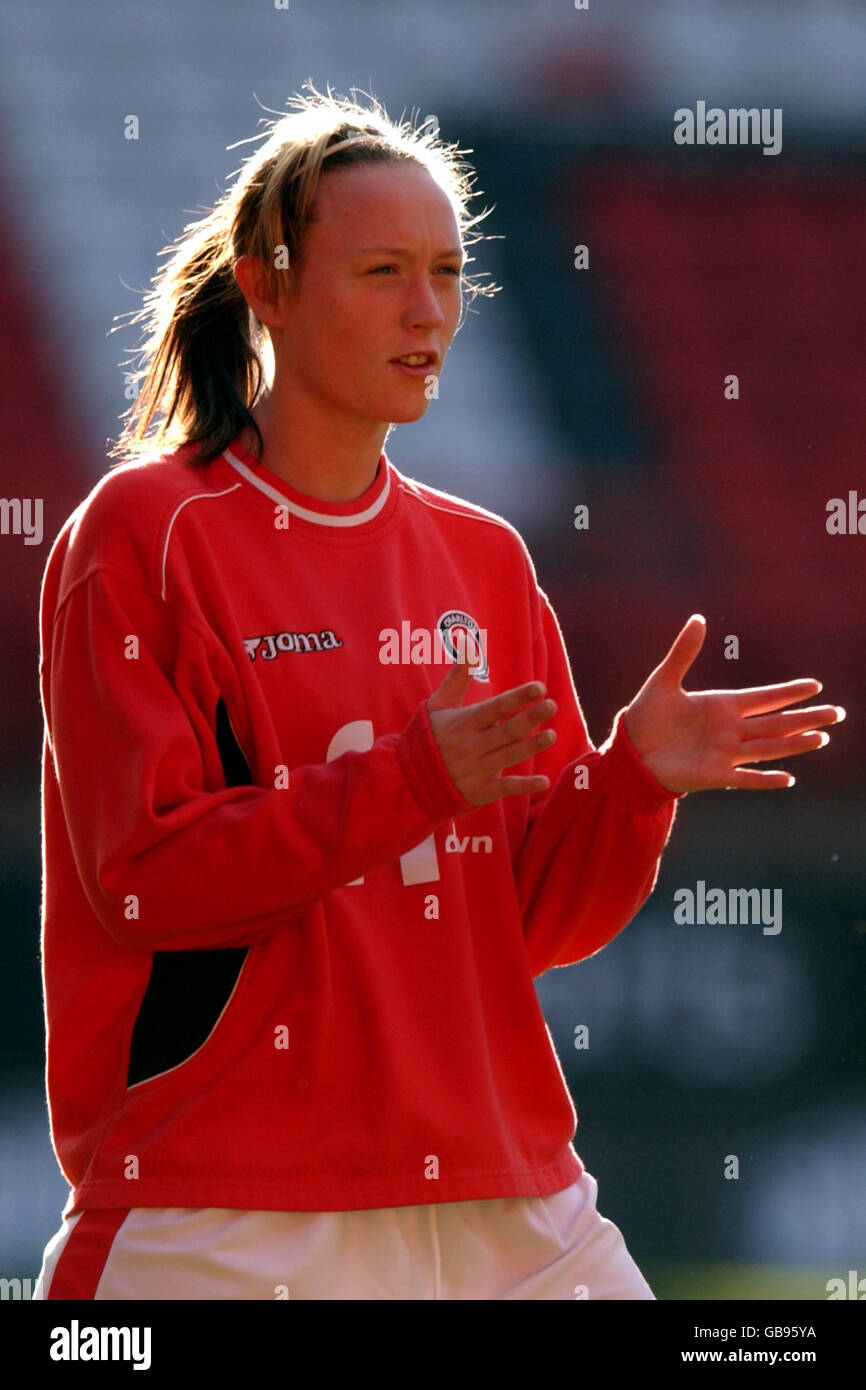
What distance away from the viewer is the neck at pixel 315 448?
167 centimetres

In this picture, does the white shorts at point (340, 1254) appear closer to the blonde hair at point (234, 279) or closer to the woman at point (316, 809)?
the woman at point (316, 809)

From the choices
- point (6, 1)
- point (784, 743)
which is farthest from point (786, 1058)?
point (6, 1)

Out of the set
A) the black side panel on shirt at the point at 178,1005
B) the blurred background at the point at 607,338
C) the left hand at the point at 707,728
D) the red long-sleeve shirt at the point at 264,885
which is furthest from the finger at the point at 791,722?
the blurred background at the point at 607,338

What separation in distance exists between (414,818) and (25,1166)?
2.56 meters

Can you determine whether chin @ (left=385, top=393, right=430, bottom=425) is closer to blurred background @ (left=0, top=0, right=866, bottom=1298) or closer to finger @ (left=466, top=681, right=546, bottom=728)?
finger @ (left=466, top=681, right=546, bottom=728)

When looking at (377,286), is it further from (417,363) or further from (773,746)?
(773,746)

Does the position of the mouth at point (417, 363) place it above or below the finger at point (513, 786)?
above

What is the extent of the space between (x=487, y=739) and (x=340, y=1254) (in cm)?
42

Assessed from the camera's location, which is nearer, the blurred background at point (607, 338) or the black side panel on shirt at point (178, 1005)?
the black side panel on shirt at point (178, 1005)

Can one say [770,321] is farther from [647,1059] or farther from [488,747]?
[488,747]

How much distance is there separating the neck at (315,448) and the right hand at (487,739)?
295mm

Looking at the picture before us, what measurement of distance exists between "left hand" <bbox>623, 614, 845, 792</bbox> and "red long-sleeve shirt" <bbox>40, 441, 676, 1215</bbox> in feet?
0.10

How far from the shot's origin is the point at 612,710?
4539 mm

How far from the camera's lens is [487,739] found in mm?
1438
